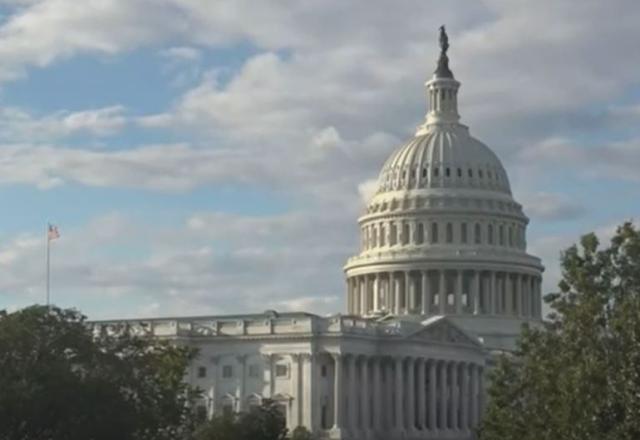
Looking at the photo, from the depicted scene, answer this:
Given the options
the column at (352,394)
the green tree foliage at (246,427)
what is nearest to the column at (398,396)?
the column at (352,394)

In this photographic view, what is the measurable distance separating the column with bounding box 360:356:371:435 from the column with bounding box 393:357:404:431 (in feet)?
13.0

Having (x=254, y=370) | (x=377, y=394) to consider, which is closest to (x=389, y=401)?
(x=377, y=394)

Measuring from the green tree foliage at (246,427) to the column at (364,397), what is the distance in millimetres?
35272

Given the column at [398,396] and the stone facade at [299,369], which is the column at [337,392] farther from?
the column at [398,396]

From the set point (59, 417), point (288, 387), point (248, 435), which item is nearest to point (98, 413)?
point (59, 417)

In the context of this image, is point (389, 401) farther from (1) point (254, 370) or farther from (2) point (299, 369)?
(1) point (254, 370)

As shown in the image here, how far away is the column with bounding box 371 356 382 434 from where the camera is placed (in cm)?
19625

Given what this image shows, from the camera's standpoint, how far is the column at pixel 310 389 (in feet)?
612

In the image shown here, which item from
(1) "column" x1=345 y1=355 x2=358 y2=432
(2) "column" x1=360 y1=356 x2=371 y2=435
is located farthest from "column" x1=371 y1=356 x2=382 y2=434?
(1) "column" x1=345 y1=355 x2=358 y2=432

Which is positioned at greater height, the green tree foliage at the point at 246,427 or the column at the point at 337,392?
the column at the point at 337,392

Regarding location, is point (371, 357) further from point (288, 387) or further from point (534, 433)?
point (534, 433)

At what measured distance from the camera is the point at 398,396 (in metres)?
198

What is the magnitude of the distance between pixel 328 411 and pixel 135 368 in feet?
234

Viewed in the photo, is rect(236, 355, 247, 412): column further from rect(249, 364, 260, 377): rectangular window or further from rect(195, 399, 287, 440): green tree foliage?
rect(195, 399, 287, 440): green tree foliage
